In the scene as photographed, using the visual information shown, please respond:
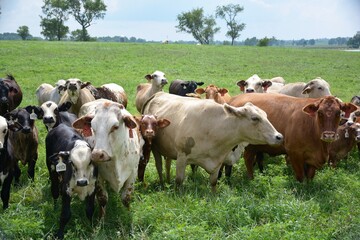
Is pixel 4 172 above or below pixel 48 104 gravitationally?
below

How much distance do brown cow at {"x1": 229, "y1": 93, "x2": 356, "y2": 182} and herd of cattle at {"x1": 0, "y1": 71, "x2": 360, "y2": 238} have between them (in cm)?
2

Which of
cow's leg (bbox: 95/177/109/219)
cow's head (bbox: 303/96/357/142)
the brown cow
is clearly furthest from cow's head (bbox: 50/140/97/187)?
cow's head (bbox: 303/96/357/142)

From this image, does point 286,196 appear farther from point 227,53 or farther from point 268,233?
point 227,53

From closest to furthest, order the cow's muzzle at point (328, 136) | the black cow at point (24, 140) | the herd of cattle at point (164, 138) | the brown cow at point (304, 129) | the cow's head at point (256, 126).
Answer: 1. the herd of cattle at point (164, 138)
2. the cow's head at point (256, 126)
3. the cow's muzzle at point (328, 136)
4. the brown cow at point (304, 129)
5. the black cow at point (24, 140)

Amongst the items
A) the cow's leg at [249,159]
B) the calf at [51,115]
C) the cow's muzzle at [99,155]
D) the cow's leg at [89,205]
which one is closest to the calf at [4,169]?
the cow's leg at [89,205]

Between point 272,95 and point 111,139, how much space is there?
3952 millimetres

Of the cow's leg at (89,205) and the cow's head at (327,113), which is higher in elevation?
the cow's head at (327,113)

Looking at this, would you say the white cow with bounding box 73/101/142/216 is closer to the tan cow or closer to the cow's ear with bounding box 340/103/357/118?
the tan cow

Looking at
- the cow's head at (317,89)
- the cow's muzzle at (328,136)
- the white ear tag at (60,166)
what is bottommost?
the white ear tag at (60,166)

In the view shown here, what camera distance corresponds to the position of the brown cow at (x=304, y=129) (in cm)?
652

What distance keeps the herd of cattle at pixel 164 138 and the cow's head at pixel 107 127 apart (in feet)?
0.04

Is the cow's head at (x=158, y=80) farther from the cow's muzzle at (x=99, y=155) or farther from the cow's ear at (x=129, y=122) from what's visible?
the cow's muzzle at (x=99, y=155)

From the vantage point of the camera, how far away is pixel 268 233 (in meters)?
4.68

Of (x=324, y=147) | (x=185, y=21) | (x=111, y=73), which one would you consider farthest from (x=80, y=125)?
(x=185, y=21)
